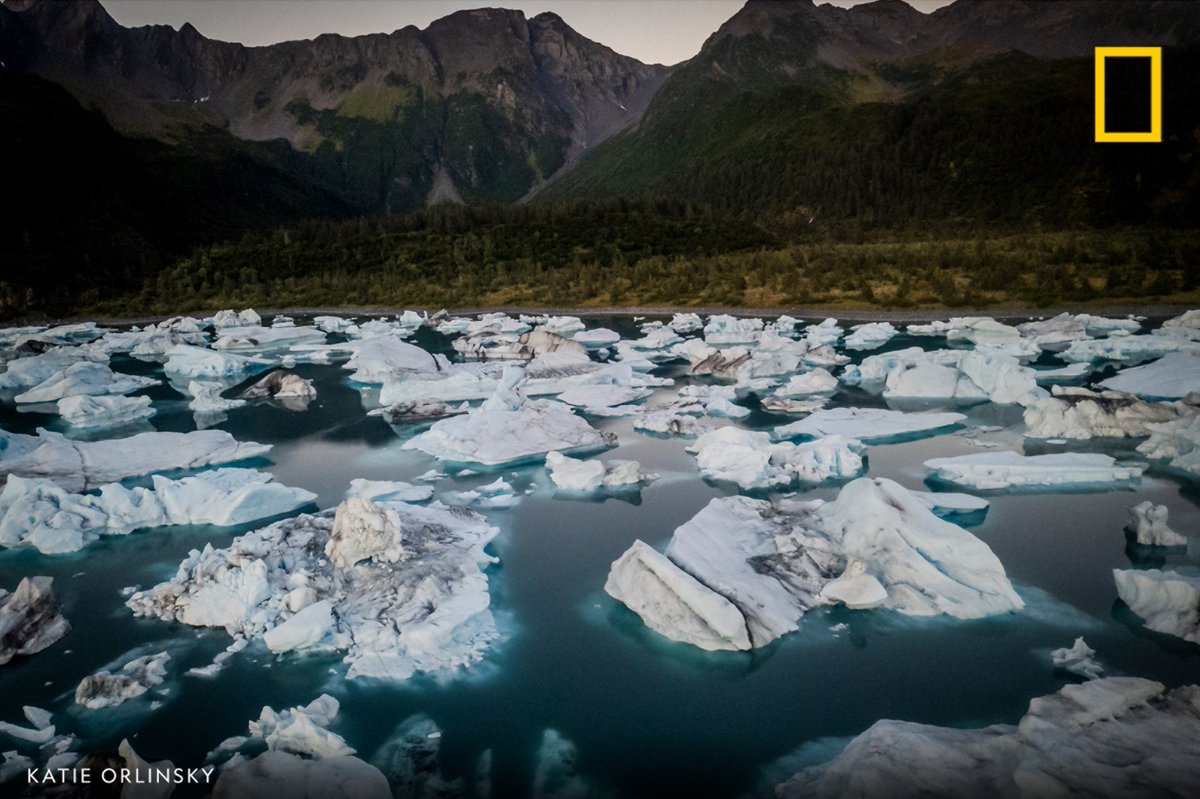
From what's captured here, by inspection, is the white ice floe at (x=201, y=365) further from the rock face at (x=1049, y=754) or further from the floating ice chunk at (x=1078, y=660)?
the floating ice chunk at (x=1078, y=660)

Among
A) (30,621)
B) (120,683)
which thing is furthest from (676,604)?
(30,621)

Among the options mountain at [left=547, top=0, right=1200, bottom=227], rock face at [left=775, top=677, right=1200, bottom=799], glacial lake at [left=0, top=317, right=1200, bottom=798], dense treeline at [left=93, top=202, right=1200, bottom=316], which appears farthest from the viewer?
mountain at [left=547, top=0, right=1200, bottom=227]

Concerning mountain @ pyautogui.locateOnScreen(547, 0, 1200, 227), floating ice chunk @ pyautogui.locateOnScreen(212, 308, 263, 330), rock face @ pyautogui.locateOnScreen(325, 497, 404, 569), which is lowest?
rock face @ pyautogui.locateOnScreen(325, 497, 404, 569)

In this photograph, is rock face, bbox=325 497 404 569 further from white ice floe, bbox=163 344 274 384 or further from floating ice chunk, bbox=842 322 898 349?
floating ice chunk, bbox=842 322 898 349

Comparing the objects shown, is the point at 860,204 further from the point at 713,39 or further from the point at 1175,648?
the point at 713,39

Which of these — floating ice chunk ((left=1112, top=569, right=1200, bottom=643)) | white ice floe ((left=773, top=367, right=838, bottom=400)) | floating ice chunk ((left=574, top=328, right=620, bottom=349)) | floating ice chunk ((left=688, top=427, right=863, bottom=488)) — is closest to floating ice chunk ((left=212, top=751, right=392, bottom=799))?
floating ice chunk ((left=1112, top=569, right=1200, bottom=643))

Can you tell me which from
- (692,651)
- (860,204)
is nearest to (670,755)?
(692,651)
